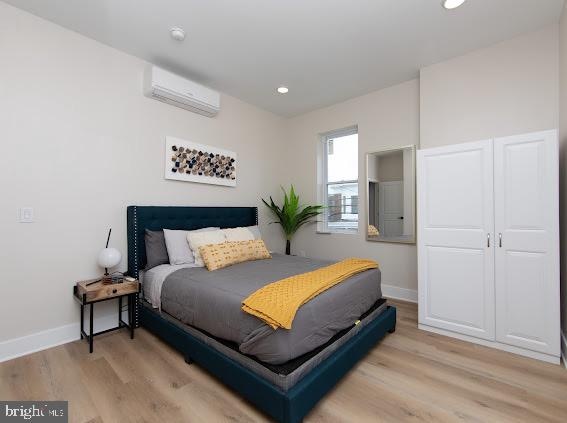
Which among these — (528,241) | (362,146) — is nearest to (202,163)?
(362,146)

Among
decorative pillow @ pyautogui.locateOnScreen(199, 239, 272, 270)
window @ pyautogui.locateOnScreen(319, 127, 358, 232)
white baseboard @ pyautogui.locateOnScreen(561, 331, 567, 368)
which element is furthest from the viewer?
window @ pyautogui.locateOnScreen(319, 127, 358, 232)

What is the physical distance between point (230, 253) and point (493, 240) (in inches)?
92.9

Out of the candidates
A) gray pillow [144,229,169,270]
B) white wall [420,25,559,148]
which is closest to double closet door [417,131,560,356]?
white wall [420,25,559,148]

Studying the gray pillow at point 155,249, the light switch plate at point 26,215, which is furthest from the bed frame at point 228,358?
the light switch plate at point 26,215

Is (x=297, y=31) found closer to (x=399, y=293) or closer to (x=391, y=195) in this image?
(x=391, y=195)

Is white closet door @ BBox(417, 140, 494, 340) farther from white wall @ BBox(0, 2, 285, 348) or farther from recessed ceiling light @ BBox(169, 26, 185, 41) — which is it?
white wall @ BBox(0, 2, 285, 348)

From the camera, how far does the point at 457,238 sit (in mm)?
2432

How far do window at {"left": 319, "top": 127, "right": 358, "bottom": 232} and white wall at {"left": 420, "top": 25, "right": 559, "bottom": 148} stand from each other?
3.77ft

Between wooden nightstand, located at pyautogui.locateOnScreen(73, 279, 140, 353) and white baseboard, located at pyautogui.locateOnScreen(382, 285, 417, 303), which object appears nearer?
wooden nightstand, located at pyautogui.locateOnScreen(73, 279, 140, 353)

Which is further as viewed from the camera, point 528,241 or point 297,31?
point 297,31

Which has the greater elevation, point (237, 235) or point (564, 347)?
point (237, 235)

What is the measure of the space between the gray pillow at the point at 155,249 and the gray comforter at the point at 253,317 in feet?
1.41

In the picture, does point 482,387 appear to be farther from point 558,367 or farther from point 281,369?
point 281,369

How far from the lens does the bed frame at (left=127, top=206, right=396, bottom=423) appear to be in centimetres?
142
